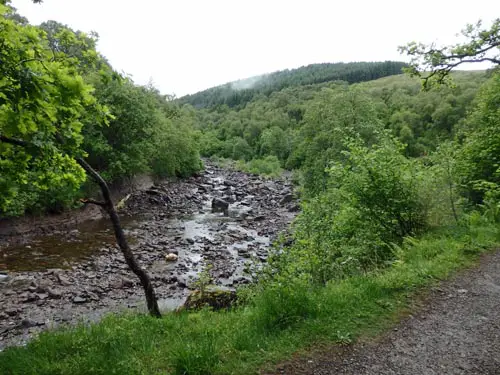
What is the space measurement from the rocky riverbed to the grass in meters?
3.76

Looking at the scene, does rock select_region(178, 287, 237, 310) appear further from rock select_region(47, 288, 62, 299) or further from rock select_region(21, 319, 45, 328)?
rock select_region(47, 288, 62, 299)

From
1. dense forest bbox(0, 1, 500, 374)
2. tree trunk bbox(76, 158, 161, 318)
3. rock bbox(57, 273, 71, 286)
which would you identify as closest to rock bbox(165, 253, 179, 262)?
rock bbox(57, 273, 71, 286)

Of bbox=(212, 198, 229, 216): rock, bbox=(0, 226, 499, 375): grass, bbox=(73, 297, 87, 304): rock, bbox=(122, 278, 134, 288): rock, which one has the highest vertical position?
bbox=(0, 226, 499, 375): grass

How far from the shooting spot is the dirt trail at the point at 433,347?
4.68m

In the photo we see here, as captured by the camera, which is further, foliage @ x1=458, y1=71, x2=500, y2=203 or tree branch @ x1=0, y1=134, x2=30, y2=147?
foliage @ x1=458, y1=71, x2=500, y2=203

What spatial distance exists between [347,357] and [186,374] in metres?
2.39

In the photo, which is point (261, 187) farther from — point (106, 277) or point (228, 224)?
point (106, 277)

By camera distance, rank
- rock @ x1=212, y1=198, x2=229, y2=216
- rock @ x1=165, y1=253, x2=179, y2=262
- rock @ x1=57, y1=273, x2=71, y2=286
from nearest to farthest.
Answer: rock @ x1=57, y1=273, x2=71, y2=286
rock @ x1=165, y1=253, x2=179, y2=262
rock @ x1=212, y1=198, x2=229, y2=216

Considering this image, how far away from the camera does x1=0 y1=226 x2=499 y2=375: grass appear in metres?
5.02

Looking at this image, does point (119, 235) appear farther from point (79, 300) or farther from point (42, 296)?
point (42, 296)

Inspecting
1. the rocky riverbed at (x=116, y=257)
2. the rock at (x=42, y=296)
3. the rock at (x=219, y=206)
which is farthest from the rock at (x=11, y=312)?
the rock at (x=219, y=206)

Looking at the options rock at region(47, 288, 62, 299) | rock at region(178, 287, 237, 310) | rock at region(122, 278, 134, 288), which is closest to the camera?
rock at region(178, 287, 237, 310)

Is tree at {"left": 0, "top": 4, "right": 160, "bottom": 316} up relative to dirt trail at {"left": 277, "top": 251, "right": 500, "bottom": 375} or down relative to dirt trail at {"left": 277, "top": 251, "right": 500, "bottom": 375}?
up

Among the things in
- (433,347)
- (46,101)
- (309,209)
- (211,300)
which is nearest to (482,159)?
(309,209)
